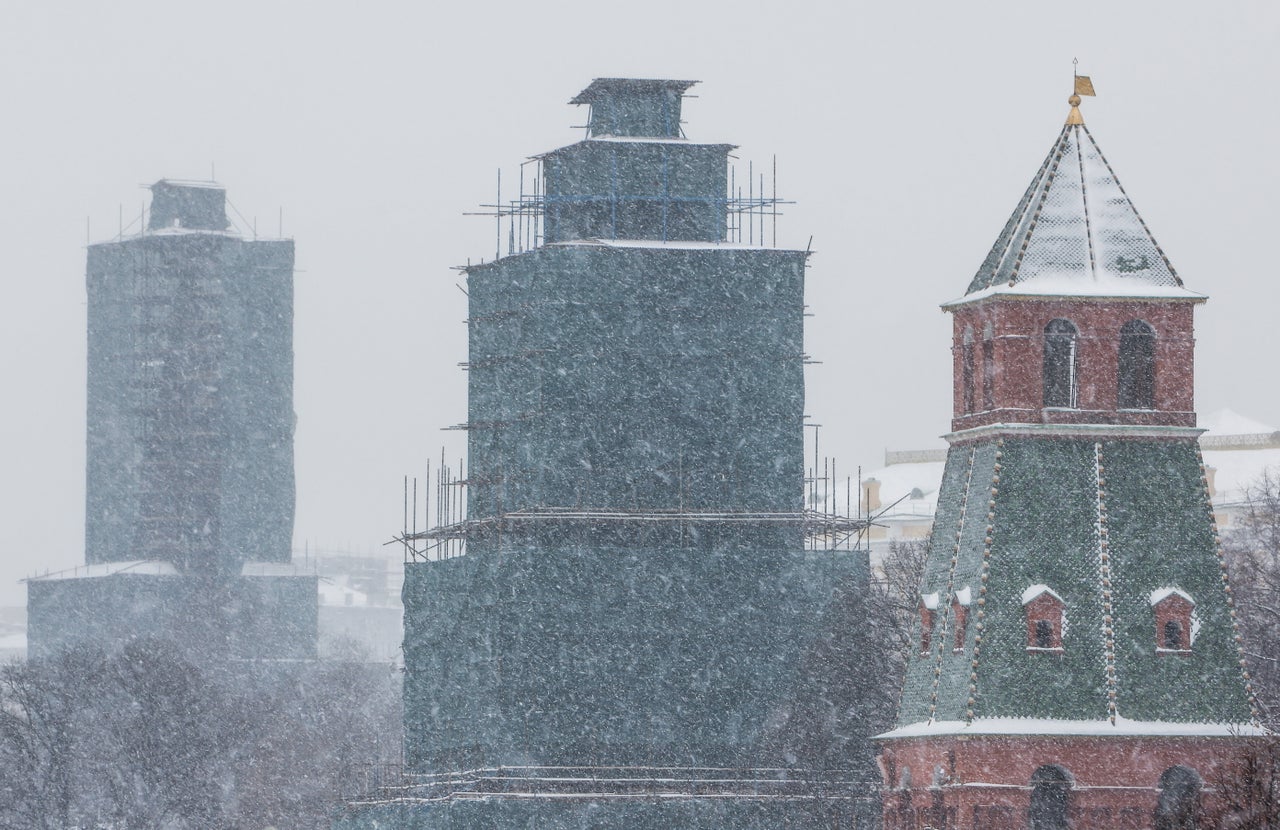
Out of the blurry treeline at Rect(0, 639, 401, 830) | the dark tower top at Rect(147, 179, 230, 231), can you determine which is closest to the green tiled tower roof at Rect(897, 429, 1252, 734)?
the blurry treeline at Rect(0, 639, 401, 830)

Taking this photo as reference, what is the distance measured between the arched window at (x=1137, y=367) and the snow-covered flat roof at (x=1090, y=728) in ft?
23.5

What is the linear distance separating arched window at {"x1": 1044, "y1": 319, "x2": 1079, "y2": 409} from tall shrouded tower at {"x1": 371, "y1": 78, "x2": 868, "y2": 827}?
58.4 ft

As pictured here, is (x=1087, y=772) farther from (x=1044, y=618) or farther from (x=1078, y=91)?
(x=1078, y=91)

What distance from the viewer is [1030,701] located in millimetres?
65438

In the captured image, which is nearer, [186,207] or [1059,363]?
[1059,363]

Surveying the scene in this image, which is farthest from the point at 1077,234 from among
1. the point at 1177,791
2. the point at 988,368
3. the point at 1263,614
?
the point at 1263,614

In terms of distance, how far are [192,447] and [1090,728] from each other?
105474mm

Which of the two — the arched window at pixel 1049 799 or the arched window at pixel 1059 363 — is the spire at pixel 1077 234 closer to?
the arched window at pixel 1059 363

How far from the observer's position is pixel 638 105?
91125mm

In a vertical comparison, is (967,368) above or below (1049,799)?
above

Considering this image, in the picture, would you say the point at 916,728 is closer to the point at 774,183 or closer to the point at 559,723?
the point at 559,723

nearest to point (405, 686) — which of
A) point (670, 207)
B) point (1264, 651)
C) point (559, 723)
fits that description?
point (559, 723)

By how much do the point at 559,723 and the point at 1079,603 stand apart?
74.5ft

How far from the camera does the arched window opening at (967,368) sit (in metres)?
69.9
